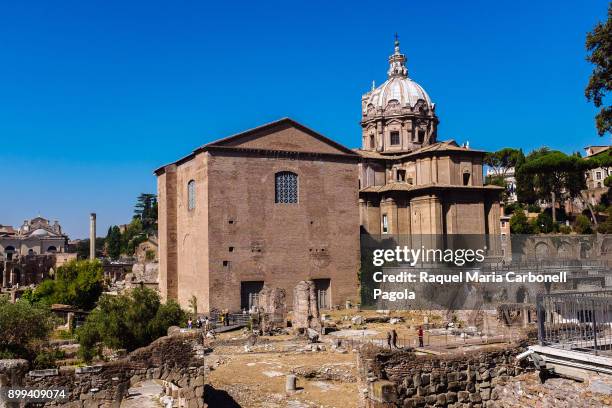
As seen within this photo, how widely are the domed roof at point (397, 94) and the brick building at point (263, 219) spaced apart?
1522 centimetres

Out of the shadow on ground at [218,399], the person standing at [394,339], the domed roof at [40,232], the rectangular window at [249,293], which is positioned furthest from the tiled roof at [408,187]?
the domed roof at [40,232]

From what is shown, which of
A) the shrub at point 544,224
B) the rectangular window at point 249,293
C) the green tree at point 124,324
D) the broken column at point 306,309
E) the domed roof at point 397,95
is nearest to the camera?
the green tree at point 124,324

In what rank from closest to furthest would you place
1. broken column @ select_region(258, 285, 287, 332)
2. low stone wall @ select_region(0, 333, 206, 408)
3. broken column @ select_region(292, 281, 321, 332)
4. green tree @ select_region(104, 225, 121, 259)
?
low stone wall @ select_region(0, 333, 206, 408), broken column @ select_region(292, 281, 321, 332), broken column @ select_region(258, 285, 287, 332), green tree @ select_region(104, 225, 121, 259)

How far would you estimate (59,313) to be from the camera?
31875 mm

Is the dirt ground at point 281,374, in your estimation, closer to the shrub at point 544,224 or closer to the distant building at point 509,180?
the shrub at point 544,224

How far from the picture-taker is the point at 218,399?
13.0m

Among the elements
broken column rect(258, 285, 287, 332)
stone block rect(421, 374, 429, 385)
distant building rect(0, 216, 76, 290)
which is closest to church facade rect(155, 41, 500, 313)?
broken column rect(258, 285, 287, 332)

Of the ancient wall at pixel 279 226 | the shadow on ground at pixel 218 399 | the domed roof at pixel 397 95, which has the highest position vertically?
the domed roof at pixel 397 95

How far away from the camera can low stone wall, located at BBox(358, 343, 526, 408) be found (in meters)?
7.61

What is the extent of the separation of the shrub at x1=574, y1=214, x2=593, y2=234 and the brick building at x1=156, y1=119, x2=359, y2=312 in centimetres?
2686

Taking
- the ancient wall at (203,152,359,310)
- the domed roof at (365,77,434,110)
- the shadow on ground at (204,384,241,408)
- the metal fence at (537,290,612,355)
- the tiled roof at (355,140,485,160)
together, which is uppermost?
the domed roof at (365,77,434,110)

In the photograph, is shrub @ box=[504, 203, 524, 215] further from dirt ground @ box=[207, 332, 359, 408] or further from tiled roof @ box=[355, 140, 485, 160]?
dirt ground @ box=[207, 332, 359, 408]

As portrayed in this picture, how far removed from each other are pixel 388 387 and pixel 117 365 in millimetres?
4384

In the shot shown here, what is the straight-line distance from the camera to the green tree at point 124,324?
18.5m
